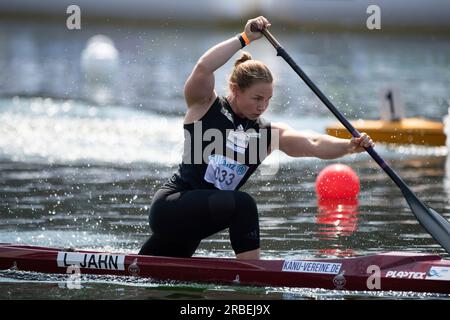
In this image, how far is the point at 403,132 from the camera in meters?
14.5

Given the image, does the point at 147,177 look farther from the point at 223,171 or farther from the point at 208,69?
the point at 208,69

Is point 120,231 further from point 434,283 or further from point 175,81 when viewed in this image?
point 175,81

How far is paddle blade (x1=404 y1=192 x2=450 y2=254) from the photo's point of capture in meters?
7.14

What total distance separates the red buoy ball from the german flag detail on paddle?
13.1ft

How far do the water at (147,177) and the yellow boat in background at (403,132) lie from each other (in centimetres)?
21

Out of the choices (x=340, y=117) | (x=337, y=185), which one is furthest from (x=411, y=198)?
(x=337, y=185)

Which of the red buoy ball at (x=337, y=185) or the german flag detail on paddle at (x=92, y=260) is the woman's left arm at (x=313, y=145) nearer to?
the german flag detail on paddle at (x=92, y=260)

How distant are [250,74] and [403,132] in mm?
7947

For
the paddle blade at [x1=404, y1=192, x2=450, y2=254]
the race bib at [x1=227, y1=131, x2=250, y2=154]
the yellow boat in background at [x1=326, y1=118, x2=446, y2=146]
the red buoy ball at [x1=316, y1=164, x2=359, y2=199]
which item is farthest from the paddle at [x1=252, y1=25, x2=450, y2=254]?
the yellow boat in background at [x1=326, y1=118, x2=446, y2=146]

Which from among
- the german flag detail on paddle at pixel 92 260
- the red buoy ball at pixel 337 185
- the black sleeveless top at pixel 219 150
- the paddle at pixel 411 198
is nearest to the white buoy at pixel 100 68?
the red buoy ball at pixel 337 185

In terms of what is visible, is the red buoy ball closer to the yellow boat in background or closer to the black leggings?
the yellow boat in background

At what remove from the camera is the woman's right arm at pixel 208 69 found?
6.78 metres

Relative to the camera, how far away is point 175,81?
81.3 feet

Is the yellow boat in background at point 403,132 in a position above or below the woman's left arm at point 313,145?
above
